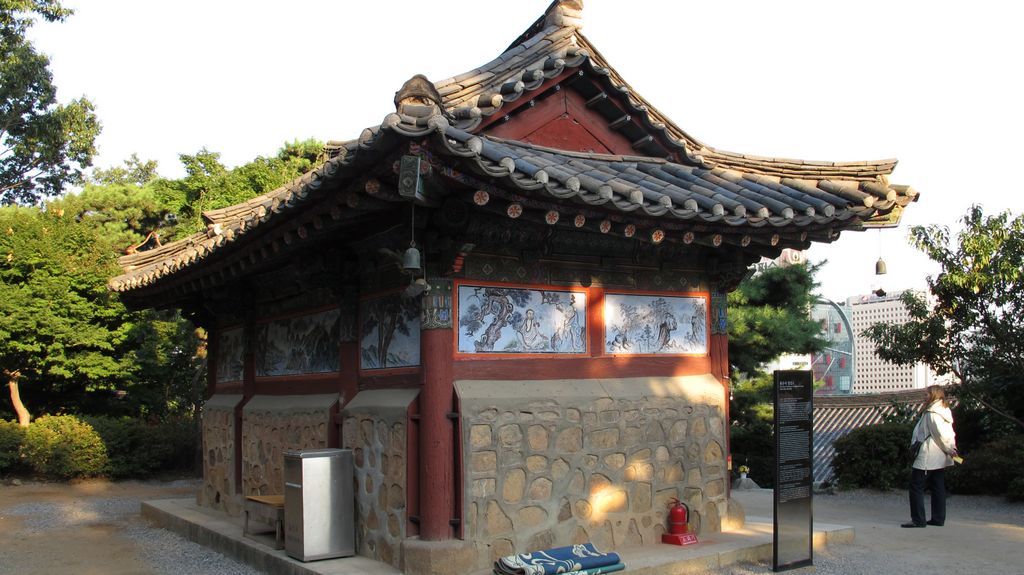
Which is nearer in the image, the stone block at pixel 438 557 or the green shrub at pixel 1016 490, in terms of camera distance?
the stone block at pixel 438 557

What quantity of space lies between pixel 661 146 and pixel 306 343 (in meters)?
4.62

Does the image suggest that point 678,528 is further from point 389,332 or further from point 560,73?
point 560,73

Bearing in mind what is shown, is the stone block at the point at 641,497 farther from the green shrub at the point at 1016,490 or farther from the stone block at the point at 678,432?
the green shrub at the point at 1016,490

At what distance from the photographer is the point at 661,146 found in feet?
29.6

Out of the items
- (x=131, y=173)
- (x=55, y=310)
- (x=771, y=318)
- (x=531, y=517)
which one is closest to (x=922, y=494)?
(x=531, y=517)

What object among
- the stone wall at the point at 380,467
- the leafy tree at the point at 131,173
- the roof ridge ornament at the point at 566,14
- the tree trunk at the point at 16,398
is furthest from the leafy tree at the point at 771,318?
the leafy tree at the point at 131,173

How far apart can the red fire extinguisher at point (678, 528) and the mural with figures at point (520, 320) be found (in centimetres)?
181

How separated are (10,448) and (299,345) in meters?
11.3

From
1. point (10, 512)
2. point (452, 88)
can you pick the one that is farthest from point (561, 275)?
point (10, 512)

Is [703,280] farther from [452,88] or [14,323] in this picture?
[14,323]

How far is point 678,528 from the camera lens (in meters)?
8.12

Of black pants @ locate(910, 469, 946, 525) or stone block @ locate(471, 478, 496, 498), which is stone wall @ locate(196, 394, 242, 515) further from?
black pants @ locate(910, 469, 946, 525)

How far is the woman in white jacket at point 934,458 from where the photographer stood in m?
10.0

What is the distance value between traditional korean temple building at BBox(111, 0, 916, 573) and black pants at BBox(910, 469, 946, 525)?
3.00m
